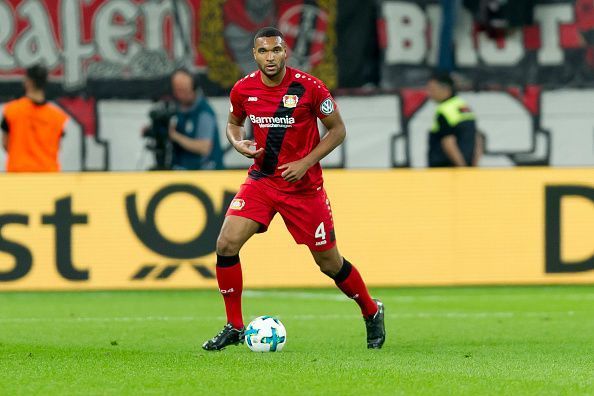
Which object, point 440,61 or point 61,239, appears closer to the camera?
point 61,239

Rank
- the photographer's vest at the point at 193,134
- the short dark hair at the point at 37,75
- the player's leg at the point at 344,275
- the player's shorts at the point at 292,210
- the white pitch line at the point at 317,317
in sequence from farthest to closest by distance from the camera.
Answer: the photographer's vest at the point at 193,134
the short dark hair at the point at 37,75
the white pitch line at the point at 317,317
the player's leg at the point at 344,275
the player's shorts at the point at 292,210

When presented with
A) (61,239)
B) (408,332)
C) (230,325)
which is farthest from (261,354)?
(61,239)

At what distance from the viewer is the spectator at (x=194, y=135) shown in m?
15.8

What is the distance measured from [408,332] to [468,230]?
4033 mm

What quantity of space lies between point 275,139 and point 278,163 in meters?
0.15

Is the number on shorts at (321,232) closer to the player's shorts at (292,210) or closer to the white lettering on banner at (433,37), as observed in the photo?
the player's shorts at (292,210)

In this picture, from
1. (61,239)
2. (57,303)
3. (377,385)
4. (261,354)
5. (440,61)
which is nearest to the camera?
(377,385)

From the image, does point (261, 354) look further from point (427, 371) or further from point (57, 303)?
point (57, 303)

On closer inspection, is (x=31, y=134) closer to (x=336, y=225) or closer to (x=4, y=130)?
(x=4, y=130)

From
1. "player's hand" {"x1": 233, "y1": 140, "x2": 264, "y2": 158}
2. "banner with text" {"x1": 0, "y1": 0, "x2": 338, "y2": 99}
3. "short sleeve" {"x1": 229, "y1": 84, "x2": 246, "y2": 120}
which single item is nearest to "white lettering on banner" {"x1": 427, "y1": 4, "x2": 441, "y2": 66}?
"banner with text" {"x1": 0, "y1": 0, "x2": 338, "y2": 99}

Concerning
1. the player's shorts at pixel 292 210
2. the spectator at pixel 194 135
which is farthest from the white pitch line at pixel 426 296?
the player's shorts at pixel 292 210

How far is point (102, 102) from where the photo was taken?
62.4ft

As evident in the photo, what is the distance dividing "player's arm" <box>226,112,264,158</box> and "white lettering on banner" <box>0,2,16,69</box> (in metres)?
9.83

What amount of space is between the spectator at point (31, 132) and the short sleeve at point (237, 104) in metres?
6.08
